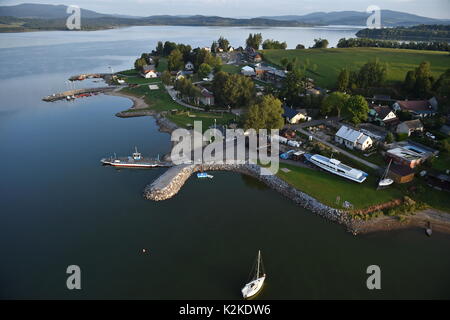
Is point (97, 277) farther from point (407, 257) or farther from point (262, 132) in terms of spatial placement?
point (262, 132)

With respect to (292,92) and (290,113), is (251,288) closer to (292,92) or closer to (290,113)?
(290,113)

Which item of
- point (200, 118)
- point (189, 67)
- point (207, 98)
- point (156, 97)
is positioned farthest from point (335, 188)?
point (189, 67)

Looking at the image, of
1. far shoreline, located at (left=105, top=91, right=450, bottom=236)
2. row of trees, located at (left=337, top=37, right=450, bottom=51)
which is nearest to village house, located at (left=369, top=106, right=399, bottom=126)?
far shoreline, located at (left=105, top=91, right=450, bottom=236)

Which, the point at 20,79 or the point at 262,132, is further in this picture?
the point at 20,79

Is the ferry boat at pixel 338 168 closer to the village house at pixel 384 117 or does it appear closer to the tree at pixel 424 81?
the village house at pixel 384 117

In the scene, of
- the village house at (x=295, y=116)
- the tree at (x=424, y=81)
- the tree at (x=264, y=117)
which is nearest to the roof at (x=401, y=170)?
the tree at (x=264, y=117)
